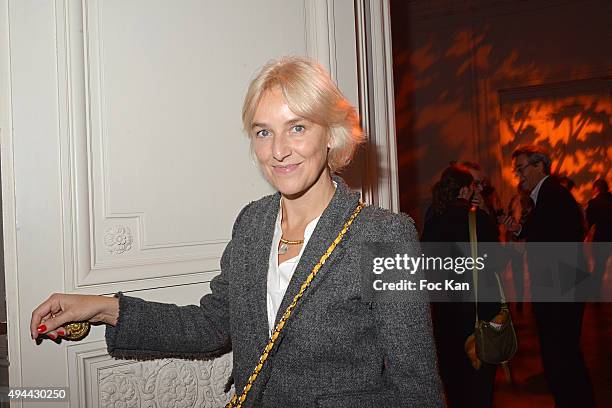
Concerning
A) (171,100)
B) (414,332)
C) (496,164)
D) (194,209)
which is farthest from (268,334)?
(496,164)

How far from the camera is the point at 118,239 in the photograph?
135 cm

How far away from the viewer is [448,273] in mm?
3506

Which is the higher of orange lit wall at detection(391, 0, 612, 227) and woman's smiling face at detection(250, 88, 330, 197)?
orange lit wall at detection(391, 0, 612, 227)

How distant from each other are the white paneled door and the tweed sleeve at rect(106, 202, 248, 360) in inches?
2.6

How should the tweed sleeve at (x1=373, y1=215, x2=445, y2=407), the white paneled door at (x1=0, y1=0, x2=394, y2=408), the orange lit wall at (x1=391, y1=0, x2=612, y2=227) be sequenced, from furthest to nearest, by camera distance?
the orange lit wall at (x1=391, y1=0, x2=612, y2=227) → the white paneled door at (x1=0, y1=0, x2=394, y2=408) → the tweed sleeve at (x1=373, y1=215, x2=445, y2=407)

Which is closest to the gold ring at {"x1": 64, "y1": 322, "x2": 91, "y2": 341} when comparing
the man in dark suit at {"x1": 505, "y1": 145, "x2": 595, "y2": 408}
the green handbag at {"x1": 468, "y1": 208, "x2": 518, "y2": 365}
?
the green handbag at {"x1": 468, "y1": 208, "x2": 518, "y2": 365}

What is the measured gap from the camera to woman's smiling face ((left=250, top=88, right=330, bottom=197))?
123 centimetres

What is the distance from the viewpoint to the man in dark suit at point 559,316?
3.10m

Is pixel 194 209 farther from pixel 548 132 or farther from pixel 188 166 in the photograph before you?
pixel 548 132

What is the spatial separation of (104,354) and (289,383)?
0.43 meters

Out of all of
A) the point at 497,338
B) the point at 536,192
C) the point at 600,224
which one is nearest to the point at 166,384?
the point at 497,338

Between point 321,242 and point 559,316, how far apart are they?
98.8 inches

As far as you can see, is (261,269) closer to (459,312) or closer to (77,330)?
(77,330)

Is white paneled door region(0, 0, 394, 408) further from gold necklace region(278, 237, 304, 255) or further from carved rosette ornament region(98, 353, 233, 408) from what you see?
gold necklace region(278, 237, 304, 255)
